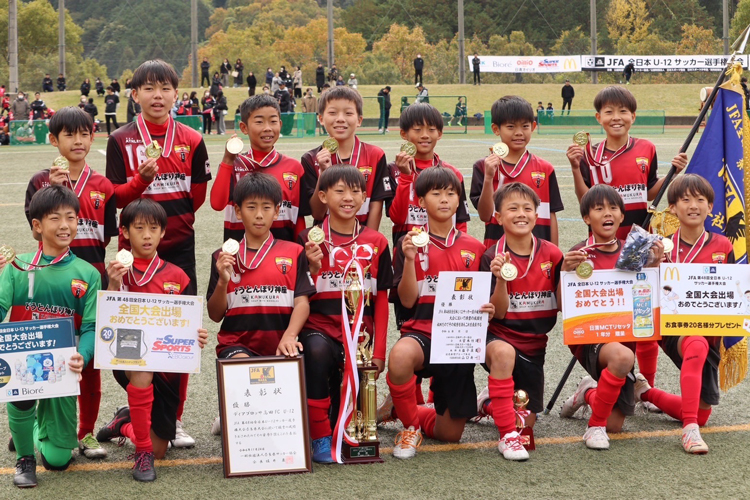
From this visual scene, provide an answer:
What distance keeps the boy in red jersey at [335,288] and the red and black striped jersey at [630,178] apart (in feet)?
5.47

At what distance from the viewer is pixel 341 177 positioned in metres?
4.65

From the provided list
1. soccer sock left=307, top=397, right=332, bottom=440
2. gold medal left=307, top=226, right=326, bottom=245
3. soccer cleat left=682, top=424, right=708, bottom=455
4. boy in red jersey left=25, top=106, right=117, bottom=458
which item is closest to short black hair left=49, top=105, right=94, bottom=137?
boy in red jersey left=25, top=106, right=117, bottom=458

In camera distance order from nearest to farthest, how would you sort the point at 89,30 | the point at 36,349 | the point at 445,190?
the point at 36,349 < the point at 445,190 < the point at 89,30

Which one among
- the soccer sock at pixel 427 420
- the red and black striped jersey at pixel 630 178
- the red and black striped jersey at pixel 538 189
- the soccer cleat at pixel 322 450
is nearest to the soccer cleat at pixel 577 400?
the soccer sock at pixel 427 420

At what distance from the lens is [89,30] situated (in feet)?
256

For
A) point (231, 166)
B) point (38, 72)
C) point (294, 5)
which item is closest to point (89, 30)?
point (294, 5)

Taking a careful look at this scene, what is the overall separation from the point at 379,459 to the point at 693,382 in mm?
1718

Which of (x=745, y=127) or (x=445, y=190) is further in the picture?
(x=745, y=127)

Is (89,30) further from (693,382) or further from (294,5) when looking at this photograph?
(693,382)

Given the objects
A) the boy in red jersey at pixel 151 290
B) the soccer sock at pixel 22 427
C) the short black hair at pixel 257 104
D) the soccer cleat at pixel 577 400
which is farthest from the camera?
the short black hair at pixel 257 104

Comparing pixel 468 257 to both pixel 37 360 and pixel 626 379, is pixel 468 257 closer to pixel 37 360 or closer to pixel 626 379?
pixel 626 379

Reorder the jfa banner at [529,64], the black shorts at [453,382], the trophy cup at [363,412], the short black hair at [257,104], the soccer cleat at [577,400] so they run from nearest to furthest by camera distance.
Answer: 1. the trophy cup at [363,412]
2. the black shorts at [453,382]
3. the soccer cleat at [577,400]
4. the short black hair at [257,104]
5. the jfa banner at [529,64]

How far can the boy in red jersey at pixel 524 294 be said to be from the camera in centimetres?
463

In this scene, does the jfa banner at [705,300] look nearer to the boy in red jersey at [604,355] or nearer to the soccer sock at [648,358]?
the boy in red jersey at [604,355]
